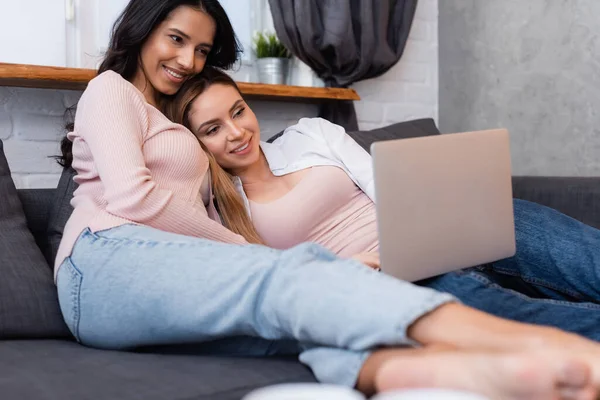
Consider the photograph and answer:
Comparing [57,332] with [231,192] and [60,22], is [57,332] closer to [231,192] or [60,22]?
[231,192]

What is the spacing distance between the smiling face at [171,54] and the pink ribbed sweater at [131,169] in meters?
0.21

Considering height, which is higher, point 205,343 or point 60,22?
point 60,22

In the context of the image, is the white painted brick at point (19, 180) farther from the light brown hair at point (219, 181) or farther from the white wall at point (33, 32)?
the light brown hair at point (219, 181)

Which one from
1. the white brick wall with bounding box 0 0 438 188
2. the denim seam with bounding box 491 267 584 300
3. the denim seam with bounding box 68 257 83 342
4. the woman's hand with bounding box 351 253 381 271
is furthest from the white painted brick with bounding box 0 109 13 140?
the denim seam with bounding box 491 267 584 300

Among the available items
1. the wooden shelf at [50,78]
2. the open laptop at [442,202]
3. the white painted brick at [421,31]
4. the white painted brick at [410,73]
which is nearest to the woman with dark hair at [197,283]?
the open laptop at [442,202]

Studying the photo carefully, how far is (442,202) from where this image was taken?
4.12 feet

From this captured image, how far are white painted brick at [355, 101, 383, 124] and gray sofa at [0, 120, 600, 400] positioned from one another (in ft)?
4.52

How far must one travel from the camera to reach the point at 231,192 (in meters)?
1.67

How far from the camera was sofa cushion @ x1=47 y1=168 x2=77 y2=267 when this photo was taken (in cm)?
164

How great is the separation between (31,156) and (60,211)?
1.69 feet

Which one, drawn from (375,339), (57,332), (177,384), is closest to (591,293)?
(375,339)

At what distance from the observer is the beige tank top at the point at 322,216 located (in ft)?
5.65

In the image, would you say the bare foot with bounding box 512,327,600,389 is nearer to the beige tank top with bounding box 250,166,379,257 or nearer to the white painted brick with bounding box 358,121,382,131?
the beige tank top with bounding box 250,166,379,257

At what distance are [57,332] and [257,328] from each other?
0.50 metres
